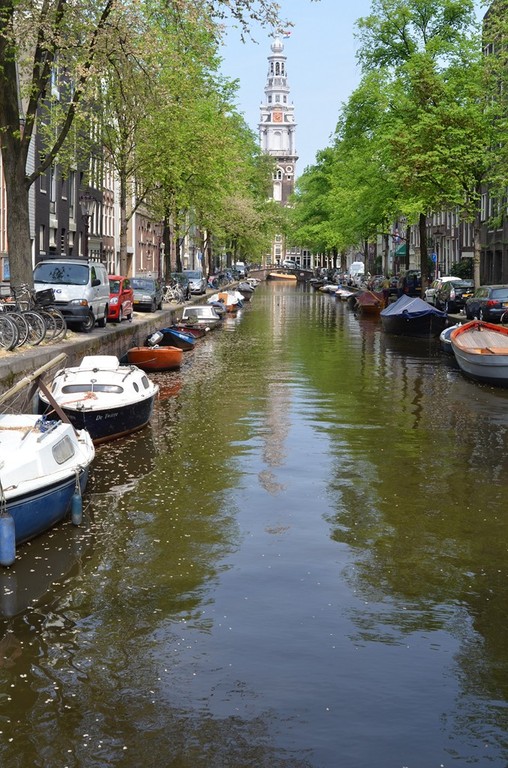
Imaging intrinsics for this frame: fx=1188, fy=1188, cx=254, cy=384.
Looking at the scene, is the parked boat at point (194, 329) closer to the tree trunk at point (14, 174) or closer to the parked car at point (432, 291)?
the parked car at point (432, 291)

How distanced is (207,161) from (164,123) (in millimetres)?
5546

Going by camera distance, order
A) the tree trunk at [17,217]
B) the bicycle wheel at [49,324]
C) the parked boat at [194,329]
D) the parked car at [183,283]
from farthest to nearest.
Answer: the parked car at [183,283] → the parked boat at [194,329] → the tree trunk at [17,217] → the bicycle wheel at [49,324]

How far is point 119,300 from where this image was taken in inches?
1581

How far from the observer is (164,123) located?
47344 mm

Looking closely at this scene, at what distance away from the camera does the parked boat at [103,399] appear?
20875mm

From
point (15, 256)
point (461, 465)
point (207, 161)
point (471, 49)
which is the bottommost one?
point (461, 465)

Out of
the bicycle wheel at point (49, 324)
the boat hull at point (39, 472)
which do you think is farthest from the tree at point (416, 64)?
the boat hull at point (39, 472)

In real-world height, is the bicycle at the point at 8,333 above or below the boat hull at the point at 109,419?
above

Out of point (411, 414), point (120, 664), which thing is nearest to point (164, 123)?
point (411, 414)

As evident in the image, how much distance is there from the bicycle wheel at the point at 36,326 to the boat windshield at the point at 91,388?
15.6ft

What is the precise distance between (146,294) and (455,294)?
13802mm

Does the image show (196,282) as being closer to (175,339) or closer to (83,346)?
(175,339)

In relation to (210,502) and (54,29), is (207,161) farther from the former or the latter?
(210,502)

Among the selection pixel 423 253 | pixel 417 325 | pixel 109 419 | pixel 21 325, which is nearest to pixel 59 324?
pixel 21 325
